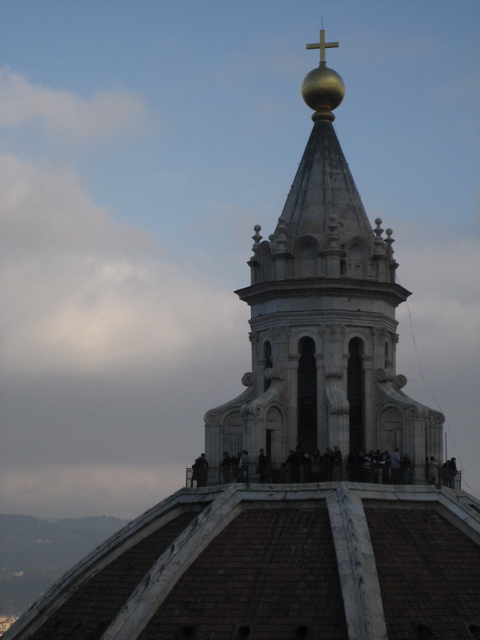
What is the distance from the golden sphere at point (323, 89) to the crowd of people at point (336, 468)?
12331mm

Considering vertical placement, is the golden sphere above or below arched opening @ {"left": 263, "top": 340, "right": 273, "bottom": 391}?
above

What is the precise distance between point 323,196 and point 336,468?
993 cm

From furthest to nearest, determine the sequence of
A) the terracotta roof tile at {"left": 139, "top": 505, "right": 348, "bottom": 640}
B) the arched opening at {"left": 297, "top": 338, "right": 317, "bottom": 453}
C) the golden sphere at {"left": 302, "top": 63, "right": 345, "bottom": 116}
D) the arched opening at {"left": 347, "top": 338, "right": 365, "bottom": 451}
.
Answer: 1. the golden sphere at {"left": 302, "top": 63, "right": 345, "bottom": 116}
2. the arched opening at {"left": 347, "top": 338, "right": 365, "bottom": 451}
3. the arched opening at {"left": 297, "top": 338, "right": 317, "bottom": 453}
4. the terracotta roof tile at {"left": 139, "top": 505, "right": 348, "bottom": 640}

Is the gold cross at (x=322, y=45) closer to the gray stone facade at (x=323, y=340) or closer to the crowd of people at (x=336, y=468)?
the gray stone facade at (x=323, y=340)

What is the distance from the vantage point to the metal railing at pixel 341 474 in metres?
44.1

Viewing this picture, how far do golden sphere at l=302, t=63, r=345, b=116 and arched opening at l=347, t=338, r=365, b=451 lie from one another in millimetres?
8540

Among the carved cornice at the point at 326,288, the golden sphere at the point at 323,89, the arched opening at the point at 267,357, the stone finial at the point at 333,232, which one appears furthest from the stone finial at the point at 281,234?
the golden sphere at the point at 323,89

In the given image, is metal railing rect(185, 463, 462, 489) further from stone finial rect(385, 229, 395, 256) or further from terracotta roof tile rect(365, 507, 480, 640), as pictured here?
stone finial rect(385, 229, 395, 256)

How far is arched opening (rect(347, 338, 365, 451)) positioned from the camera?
47219 millimetres

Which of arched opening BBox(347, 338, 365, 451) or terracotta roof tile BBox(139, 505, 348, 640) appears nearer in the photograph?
terracotta roof tile BBox(139, 505, 348, 640)

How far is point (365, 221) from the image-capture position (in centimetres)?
4875

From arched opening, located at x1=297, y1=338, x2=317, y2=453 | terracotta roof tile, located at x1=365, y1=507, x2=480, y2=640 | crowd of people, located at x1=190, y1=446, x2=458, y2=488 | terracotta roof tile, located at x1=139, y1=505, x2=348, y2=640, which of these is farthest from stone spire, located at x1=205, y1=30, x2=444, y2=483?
terracotta roof tile, located at x1=139, y1=505, x2=348, y2=640

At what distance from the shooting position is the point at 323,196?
4856cm

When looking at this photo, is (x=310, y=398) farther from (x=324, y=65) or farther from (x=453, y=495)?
(x=324, y=65)
